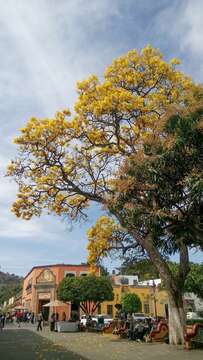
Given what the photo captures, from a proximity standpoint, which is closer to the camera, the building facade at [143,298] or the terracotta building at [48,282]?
the building facade at [143,298]

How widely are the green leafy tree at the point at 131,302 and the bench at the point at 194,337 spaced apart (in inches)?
1397

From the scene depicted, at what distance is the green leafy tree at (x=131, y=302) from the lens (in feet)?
160

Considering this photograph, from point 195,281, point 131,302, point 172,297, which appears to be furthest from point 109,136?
point 131,302

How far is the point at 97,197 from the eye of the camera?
17.9 metres

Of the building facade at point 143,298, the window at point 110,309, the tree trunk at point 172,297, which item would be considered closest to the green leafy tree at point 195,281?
the building facade at point 143,298

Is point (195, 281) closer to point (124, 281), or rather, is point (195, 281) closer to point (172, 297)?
point (124, 281)

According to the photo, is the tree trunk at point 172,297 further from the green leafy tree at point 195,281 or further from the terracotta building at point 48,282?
the terracotta building at point 48,282

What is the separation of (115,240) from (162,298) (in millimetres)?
35711

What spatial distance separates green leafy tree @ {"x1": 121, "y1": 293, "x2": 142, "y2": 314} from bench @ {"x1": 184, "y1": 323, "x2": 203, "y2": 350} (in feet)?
116

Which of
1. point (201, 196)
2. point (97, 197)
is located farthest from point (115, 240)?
point (201, 196)

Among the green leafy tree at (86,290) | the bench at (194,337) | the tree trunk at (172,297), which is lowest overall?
the bench at (194,337)

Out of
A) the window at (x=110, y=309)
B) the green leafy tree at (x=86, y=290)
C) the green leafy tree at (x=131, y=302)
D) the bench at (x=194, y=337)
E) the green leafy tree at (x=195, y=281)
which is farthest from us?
the window at (x=110, y=309)

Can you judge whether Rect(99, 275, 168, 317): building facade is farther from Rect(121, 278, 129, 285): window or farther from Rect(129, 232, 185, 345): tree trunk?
Rect(129, 232, 185, 345): tree trunk

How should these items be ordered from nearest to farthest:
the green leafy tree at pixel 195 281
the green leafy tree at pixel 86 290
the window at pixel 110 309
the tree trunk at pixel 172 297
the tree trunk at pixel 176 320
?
the tree trunk at pixel 176 320 < the tree trunk at pixel 172 297 < the green leafy tree at pixel 195 281 < the green leafy tree at pixel 86 290 < the window at pixel 110 309
